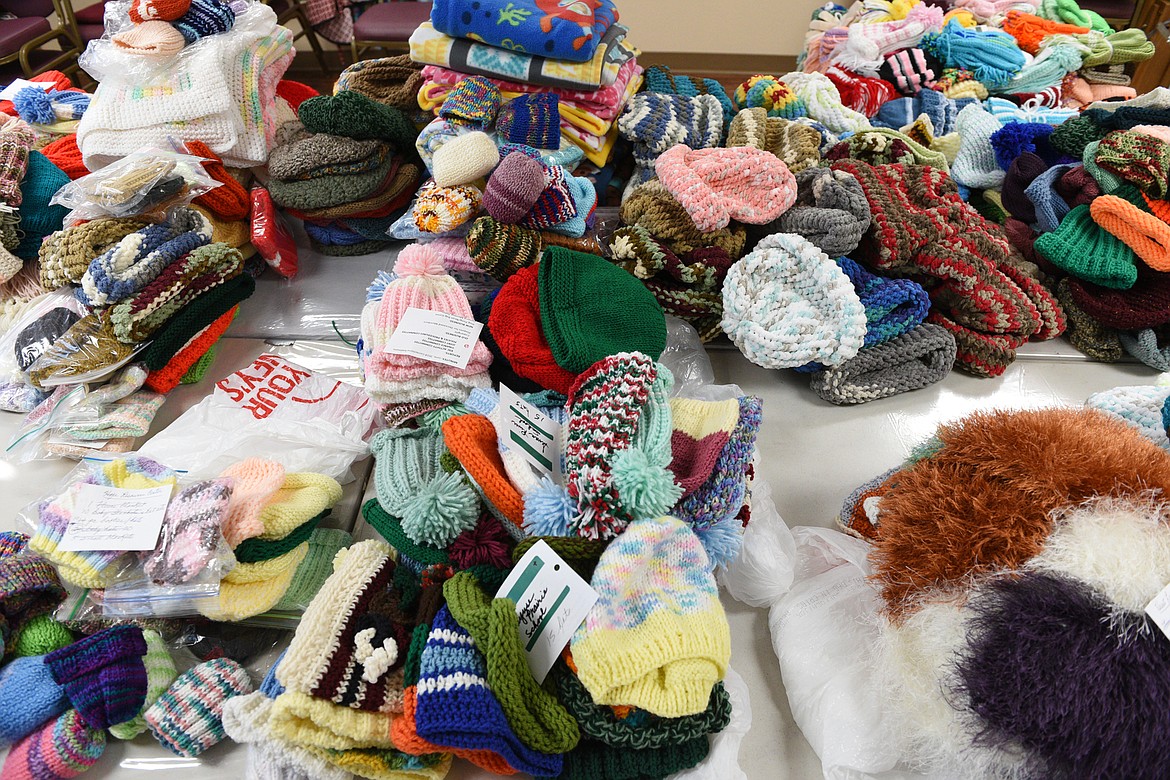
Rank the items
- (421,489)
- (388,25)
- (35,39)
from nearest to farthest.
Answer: (421,489) → (35,39) → (388,25)

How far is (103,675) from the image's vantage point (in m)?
0.76

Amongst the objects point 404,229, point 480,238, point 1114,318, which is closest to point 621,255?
point 480,238

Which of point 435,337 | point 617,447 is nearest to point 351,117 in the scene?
point 435,337

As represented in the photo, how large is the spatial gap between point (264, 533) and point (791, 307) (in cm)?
87

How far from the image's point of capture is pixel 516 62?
4.55ft

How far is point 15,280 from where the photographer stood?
134 centimetres

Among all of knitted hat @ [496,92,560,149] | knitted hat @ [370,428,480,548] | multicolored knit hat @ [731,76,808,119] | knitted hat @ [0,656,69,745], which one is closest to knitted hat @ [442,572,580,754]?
knitted hat @ [370,428,480,548]

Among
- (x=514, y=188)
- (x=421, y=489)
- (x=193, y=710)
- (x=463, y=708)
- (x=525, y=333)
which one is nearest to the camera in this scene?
(x=463, y=708)

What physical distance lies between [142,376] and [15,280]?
1.44 ft

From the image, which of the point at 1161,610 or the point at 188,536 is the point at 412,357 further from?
the point at 1161,610

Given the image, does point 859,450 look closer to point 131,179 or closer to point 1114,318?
point 1114,318

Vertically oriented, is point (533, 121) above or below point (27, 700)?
above

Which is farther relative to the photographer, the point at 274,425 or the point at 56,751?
the point at 274,425

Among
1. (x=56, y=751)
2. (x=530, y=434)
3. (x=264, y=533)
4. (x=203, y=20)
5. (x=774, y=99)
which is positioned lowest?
(x=56, y=751)
